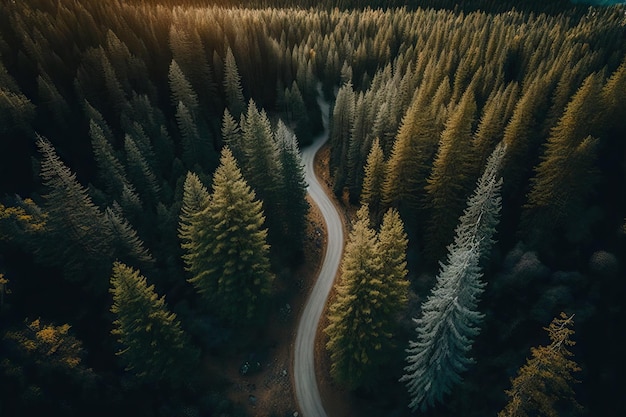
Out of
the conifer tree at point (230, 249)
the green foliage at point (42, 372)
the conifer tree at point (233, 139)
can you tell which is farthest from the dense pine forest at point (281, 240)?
the conifer tree at point (233, 139)

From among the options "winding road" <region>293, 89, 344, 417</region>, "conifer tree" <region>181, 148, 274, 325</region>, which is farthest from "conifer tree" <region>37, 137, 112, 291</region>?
"winding road" <region>293, 89, 344, 417</region>

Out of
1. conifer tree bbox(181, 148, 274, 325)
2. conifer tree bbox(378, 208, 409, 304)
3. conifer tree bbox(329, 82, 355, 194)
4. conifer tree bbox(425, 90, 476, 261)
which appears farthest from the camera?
conifer tree bbox(329, 82, 355, 194)

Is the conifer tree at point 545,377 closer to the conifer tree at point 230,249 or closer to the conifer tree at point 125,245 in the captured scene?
the conifer tree at point 230,249

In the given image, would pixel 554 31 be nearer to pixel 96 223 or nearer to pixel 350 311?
pixel 350 311

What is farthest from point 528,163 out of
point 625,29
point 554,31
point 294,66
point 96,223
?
point 625,29

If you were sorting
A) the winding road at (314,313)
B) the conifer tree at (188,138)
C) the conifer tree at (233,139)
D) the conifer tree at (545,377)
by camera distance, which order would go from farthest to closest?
the conifer tree at (188,138) < the conifer tree at (233,139) < the winding road at (314,313) < the conifer tree at (545,377)

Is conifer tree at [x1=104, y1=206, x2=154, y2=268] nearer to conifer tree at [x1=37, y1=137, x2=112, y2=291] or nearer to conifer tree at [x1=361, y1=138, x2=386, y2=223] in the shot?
conifer tree at [x1=37, y1=137, x2=112, y2=291]

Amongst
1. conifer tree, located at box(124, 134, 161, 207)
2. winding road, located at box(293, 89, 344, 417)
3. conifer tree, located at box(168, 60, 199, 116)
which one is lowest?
winding road, located at box(293, 89, 344, 417)
